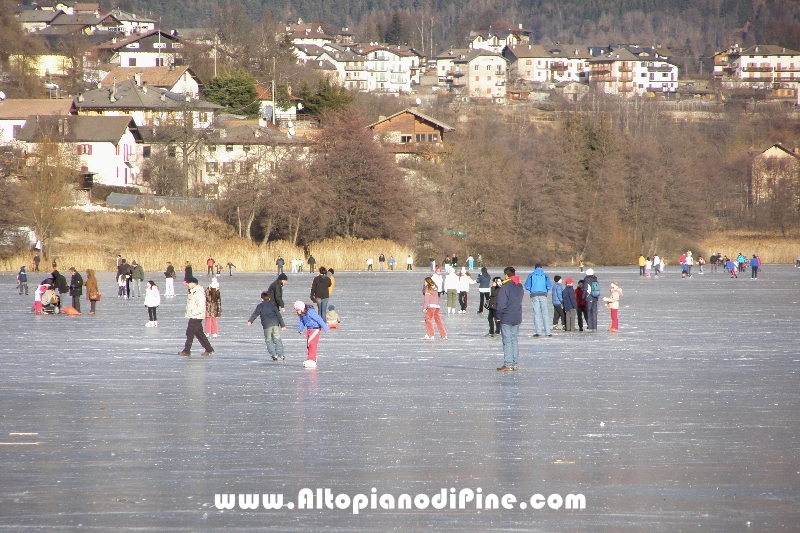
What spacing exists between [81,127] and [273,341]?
214 ft

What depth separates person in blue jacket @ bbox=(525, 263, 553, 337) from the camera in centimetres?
2044

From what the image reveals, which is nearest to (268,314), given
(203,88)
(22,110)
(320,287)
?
(320,287)

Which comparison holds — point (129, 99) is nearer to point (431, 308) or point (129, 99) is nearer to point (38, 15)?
point (431, 308)

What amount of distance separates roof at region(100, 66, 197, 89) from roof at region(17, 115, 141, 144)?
1734 cm

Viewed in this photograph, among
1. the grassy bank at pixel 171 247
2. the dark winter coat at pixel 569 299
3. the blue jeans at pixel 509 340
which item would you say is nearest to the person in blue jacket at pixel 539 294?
the dark winter coat at pixel 569 299

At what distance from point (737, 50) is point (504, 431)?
651 ft

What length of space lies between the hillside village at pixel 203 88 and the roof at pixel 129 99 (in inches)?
4.5

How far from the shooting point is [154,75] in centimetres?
9962

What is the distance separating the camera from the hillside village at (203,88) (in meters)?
76.3

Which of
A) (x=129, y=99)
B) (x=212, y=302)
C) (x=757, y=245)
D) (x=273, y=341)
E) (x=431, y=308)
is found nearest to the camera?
(x=273, y=341)

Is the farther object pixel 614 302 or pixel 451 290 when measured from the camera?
pixel 451 290

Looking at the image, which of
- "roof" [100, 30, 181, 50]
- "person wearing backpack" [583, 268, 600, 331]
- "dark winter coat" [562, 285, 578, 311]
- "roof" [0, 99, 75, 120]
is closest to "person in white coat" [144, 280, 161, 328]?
"dark winter coat" [562, 285, 578, 311]

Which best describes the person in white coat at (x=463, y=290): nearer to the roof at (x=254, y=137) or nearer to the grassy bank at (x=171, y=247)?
the grassy bank at (x=171, y=247)

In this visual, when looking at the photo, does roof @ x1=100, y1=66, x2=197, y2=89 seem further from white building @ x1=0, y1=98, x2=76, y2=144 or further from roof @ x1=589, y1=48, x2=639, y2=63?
roof @ x1=589, y1=48, x2=639, y2=63
